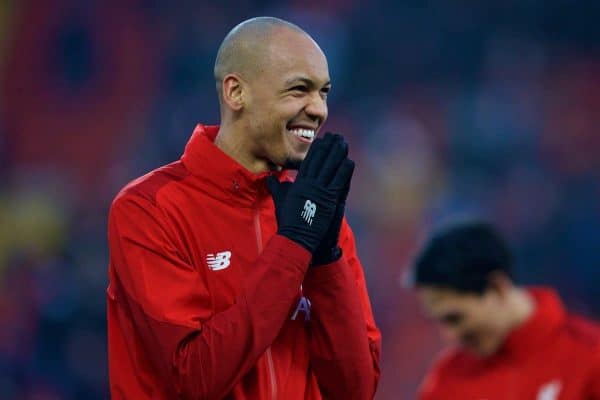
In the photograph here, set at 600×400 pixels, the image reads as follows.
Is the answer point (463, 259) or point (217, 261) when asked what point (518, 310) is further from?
point (217, 261)

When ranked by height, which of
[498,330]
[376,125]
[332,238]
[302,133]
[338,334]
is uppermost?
[302,133]

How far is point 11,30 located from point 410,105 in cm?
320

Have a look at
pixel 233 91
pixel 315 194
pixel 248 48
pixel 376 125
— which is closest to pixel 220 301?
pixel 315 194

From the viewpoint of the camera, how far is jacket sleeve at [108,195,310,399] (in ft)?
8.99

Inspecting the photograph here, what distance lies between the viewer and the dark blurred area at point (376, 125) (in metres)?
8.08

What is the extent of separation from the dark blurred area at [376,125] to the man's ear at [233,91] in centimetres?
473

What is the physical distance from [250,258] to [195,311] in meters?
0.23

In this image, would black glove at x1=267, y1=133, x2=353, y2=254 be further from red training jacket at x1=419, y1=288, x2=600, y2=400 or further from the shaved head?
red training jacket at x1=419, y1=288, x2=600, y2=400

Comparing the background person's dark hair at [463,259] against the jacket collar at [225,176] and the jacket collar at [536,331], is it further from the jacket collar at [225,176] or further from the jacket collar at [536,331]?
the jacket collar at [225,176]

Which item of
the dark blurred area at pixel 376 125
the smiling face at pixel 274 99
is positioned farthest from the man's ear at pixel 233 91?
the dark blurred area at pixel 376 125

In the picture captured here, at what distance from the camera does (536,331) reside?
2.88 meters

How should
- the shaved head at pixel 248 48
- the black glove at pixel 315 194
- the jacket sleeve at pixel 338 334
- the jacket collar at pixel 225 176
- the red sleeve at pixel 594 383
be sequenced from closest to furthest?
the red sleeve at pixel 594 383, the black glove at pixel 315 194, the jacket sleeve at pixel 338 334, the jacket collar at pixel 225 176, the shaved head at pixel 248 48

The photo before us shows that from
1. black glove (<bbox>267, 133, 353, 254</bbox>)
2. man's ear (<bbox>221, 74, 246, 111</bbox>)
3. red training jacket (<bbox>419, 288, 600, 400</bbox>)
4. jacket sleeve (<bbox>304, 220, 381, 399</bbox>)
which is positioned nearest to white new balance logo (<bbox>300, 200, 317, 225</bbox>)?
black glove (<bbox>267, 133, 353, 254</bbox>)

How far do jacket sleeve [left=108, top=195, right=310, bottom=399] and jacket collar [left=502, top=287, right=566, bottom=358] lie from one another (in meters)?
0.57
